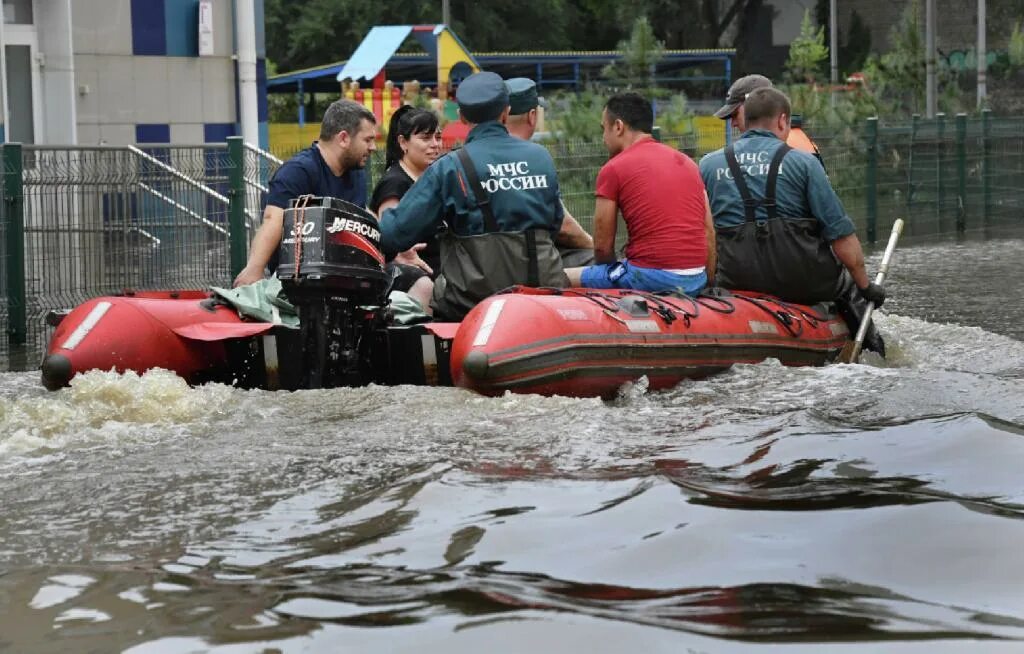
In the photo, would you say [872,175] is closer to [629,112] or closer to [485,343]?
[629,112]

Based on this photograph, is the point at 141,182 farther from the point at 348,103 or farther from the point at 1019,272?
the point at 1019,272

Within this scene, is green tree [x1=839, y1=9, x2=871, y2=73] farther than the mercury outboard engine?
Yes

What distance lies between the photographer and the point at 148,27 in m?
17.5

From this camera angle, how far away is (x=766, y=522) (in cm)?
529

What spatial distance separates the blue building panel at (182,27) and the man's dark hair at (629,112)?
32.8ft

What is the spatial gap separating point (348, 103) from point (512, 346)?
210 centimetres

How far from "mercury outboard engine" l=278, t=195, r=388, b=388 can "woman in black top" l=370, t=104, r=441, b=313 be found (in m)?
1.20

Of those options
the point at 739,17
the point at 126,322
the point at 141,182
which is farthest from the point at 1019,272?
the point at 739,17

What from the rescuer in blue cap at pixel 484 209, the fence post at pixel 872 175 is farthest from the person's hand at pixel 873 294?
the fence post at pixel 872 175

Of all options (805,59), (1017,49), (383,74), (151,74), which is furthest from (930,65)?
(151,74)

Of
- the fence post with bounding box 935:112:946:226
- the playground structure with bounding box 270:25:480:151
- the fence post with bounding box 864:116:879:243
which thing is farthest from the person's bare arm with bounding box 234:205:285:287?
the playground structure with bounding box 270:25:480:151

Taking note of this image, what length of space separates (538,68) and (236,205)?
38983mm

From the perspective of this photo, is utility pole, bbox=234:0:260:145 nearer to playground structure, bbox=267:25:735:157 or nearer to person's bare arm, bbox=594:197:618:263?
playground structure, bbox=267:25:735:157

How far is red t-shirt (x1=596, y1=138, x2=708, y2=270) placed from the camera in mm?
8805
